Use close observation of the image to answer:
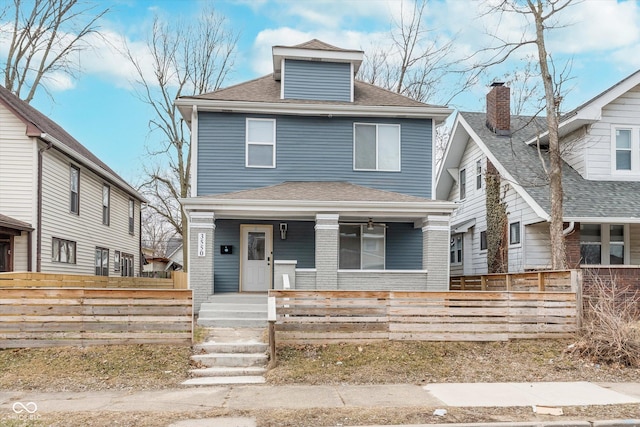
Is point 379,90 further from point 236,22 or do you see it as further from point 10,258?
point 236,22

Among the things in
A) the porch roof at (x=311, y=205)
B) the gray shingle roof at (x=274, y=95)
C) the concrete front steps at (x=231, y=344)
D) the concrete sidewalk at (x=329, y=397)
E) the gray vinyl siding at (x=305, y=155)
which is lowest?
the concrete sidewalk at (x=329, y=397)

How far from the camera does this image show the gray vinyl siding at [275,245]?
15750 millimetres

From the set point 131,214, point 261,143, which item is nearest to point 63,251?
point 261,143

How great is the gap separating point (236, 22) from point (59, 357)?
918 inches

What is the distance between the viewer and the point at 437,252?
14.2 m

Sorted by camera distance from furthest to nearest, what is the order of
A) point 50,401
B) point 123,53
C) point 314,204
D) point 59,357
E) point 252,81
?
point 123,53, point 252,81, point 314,204, point 59,357, point 50,401

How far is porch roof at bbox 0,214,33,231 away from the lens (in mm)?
14398

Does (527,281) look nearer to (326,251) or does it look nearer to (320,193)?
(326,251)

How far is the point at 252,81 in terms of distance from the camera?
17500 millimetres

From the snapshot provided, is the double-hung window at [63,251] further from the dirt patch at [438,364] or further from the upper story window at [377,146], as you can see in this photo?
the dirt patch at [438,364]

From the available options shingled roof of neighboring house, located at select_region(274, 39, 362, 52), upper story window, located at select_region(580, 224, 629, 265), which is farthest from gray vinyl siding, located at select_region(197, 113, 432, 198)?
upper story window, located at select_region(580, 224, 629, 265)

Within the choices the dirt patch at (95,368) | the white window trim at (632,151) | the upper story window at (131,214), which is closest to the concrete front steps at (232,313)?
the dirt patch at (95,368)

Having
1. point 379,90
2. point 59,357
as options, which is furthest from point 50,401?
point 379,90

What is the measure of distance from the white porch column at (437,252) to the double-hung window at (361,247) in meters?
2.30
